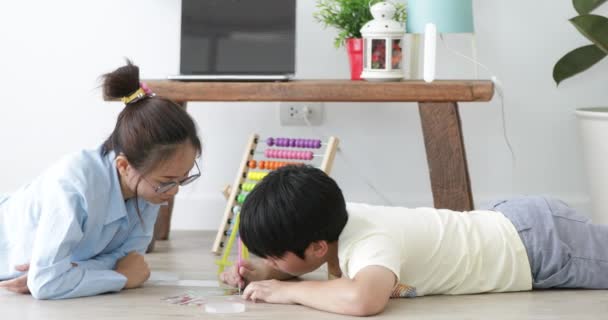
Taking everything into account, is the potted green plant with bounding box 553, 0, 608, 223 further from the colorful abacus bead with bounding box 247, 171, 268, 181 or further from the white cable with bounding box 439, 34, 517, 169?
the colorful abacus bead with bounding box 247, 171, 268, 181

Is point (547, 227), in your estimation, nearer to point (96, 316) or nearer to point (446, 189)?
point (446, 189)

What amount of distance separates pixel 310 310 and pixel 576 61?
1609 millimetres

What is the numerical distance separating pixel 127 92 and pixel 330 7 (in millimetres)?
1129

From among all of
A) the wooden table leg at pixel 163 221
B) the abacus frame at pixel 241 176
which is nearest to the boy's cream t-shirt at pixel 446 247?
the abacus frame at pixel 241 176

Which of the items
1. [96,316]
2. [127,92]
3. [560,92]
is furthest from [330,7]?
[96,316]

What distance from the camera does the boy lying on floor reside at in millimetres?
1782

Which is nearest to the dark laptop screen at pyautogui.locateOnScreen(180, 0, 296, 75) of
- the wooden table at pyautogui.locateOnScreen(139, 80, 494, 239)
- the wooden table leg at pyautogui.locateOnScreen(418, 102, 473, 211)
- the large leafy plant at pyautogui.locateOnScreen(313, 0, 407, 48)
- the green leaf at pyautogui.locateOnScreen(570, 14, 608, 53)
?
the large leafy plant at pyautogui.locateOnScreen(313, 0, 407, 48)

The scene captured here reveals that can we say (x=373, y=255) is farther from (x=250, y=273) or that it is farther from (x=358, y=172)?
(x=358, y=172)

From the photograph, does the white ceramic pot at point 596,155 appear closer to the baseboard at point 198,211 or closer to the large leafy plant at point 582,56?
the large leafy plant at point 582,56

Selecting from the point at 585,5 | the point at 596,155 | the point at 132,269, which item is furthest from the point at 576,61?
the point at 132,269

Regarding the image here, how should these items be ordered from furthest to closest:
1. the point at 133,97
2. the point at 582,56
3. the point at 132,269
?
1. the point at 582,56
2. the point at 132,269
3. the point at 133,97

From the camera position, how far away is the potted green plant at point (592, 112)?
2.85m

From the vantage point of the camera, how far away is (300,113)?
318 cm

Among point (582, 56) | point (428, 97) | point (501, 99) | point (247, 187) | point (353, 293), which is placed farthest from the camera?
point (501, 99)
